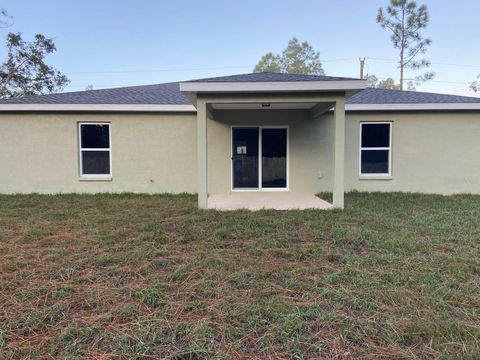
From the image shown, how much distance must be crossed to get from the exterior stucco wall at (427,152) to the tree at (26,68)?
2650 centimetres

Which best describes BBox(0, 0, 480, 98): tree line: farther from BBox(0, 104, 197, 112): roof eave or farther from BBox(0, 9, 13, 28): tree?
BBox(0, 104, 197, 112): roof eave

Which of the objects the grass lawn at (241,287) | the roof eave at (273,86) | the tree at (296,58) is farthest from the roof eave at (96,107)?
the tree at (296,58)

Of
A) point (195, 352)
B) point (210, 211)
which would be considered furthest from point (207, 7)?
point (195, 352)

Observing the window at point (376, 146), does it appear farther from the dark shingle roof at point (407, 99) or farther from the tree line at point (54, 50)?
the tree line at point (54, 50)

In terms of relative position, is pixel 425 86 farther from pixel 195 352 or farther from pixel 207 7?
pixel 195 352

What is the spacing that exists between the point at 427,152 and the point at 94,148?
10.0 metres

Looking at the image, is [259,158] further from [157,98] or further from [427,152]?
[427,152]

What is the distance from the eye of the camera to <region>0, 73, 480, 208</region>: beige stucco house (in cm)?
903

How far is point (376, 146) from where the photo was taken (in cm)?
931

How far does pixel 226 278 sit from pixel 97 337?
1.42 meters

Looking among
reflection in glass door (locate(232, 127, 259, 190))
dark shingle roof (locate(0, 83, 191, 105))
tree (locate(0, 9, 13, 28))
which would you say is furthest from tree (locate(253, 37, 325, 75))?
reflection in glass door (locate(232, 127, 259, 190))

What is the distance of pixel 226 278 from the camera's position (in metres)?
3.40

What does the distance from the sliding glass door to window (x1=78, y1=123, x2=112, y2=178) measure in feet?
12.6

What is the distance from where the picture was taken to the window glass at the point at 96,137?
9.23 m
